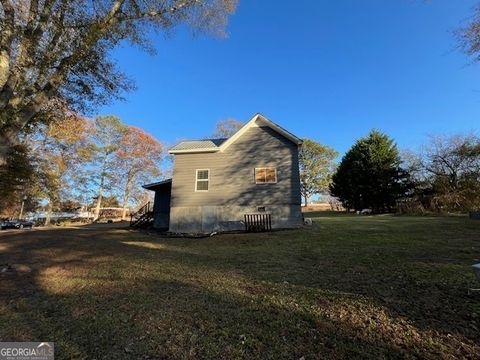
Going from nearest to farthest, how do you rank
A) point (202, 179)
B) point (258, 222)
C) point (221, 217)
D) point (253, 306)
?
point (253, 306) → point (258, 222) → point (221, 217) → point (202, 179)

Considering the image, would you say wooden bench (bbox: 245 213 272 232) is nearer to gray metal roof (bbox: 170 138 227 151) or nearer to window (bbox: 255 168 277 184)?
window (bbox: 255 168 277 184)

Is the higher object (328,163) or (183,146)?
(328,163)

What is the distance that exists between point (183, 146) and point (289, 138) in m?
6.62

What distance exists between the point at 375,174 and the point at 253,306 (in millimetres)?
29530

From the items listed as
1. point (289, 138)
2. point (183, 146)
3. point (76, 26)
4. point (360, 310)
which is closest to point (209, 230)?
point (183, 146)

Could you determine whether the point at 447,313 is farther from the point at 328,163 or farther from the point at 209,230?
the point at 328,163

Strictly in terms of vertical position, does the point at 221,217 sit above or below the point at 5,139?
below

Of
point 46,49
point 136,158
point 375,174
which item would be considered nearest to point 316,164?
point 375,174

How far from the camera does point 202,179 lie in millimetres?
16859

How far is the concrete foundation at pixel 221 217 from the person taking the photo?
15648 millimetres

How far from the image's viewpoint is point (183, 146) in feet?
58.6

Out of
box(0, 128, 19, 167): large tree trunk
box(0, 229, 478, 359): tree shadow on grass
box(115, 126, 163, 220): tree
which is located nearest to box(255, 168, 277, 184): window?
box(0, 229, 478, 359): tree shadow on grass

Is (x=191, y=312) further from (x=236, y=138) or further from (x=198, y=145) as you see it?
(x=198, y=145)

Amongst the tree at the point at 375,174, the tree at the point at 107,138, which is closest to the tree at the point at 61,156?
the tree at the point at 107,138
